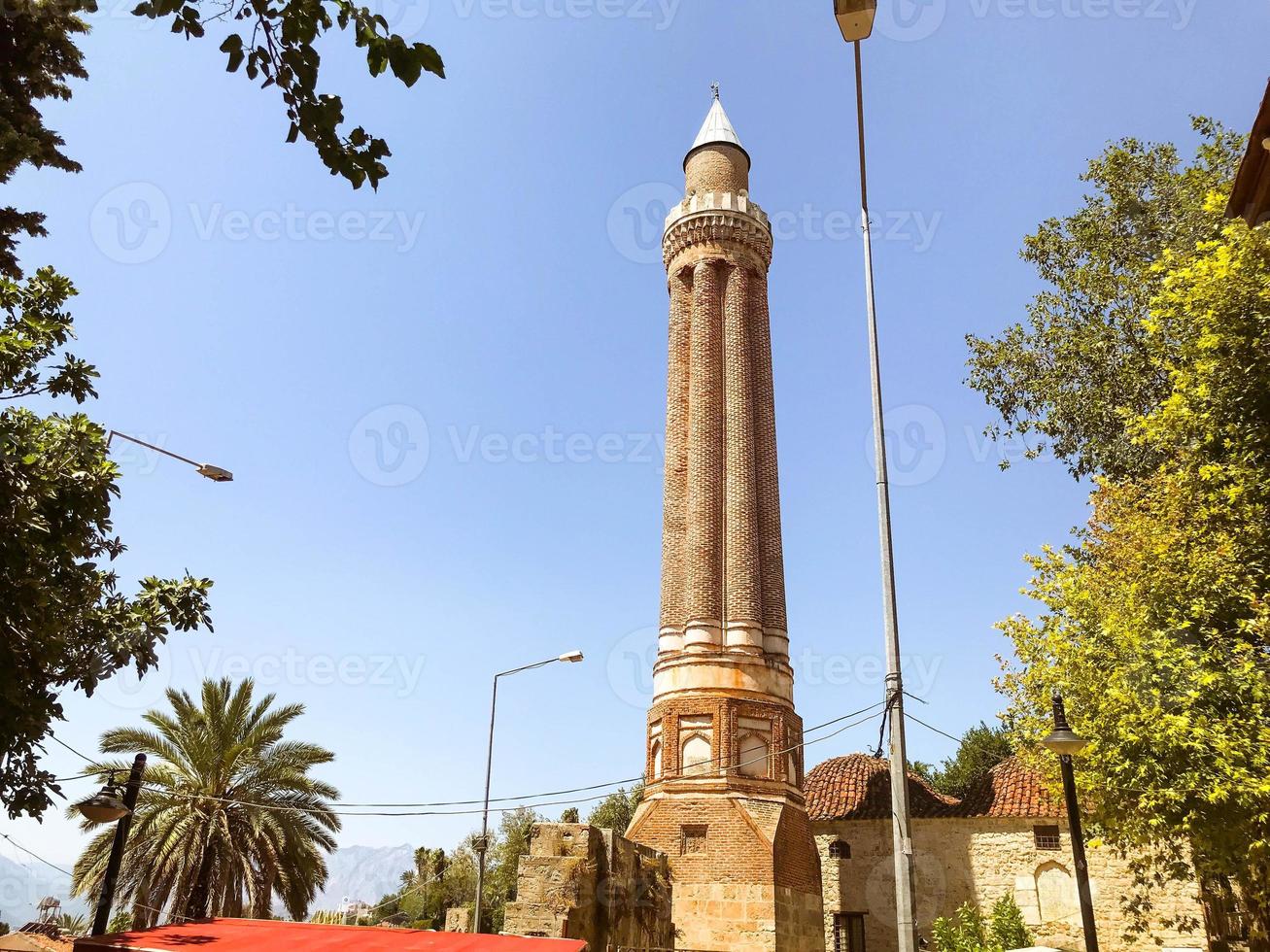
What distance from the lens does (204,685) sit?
21.2 meters

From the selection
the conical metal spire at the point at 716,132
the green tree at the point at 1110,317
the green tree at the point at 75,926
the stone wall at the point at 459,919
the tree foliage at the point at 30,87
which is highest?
the conical metal spire at the point at 716,132

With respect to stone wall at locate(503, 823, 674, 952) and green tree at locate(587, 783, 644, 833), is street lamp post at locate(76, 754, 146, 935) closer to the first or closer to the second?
stone wall at locate(503, 823, 674, 952)

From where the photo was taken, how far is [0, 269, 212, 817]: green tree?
7.82 m

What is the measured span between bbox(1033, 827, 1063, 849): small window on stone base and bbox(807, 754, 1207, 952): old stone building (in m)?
0.03

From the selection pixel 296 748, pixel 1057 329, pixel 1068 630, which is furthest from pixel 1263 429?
pixel 296 748

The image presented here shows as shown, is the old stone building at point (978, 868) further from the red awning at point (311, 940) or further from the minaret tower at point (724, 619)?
the red awning at point (311, 940)

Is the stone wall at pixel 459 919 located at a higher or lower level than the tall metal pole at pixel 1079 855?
lower

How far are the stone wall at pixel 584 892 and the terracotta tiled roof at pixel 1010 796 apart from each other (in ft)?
38.5

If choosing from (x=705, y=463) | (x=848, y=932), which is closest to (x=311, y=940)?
(x=705, y=463)

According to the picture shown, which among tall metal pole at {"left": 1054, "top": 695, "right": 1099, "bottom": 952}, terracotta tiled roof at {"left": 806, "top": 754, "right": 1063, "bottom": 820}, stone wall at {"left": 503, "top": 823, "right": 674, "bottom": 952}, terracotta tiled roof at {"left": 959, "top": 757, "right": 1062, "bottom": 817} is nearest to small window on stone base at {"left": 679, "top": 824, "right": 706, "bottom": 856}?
stone wall at {"left": 503, "top": 823, "right": 674, "bottom": 952}

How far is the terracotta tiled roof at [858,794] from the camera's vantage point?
2628 cm

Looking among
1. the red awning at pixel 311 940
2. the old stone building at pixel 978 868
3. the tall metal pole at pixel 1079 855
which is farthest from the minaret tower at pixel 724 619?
the red awning at pixel 311 940

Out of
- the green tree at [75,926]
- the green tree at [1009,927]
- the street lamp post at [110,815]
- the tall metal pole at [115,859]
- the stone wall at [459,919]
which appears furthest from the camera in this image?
the stone wall at [459,919]

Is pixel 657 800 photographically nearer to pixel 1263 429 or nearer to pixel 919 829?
pixel 919 829
